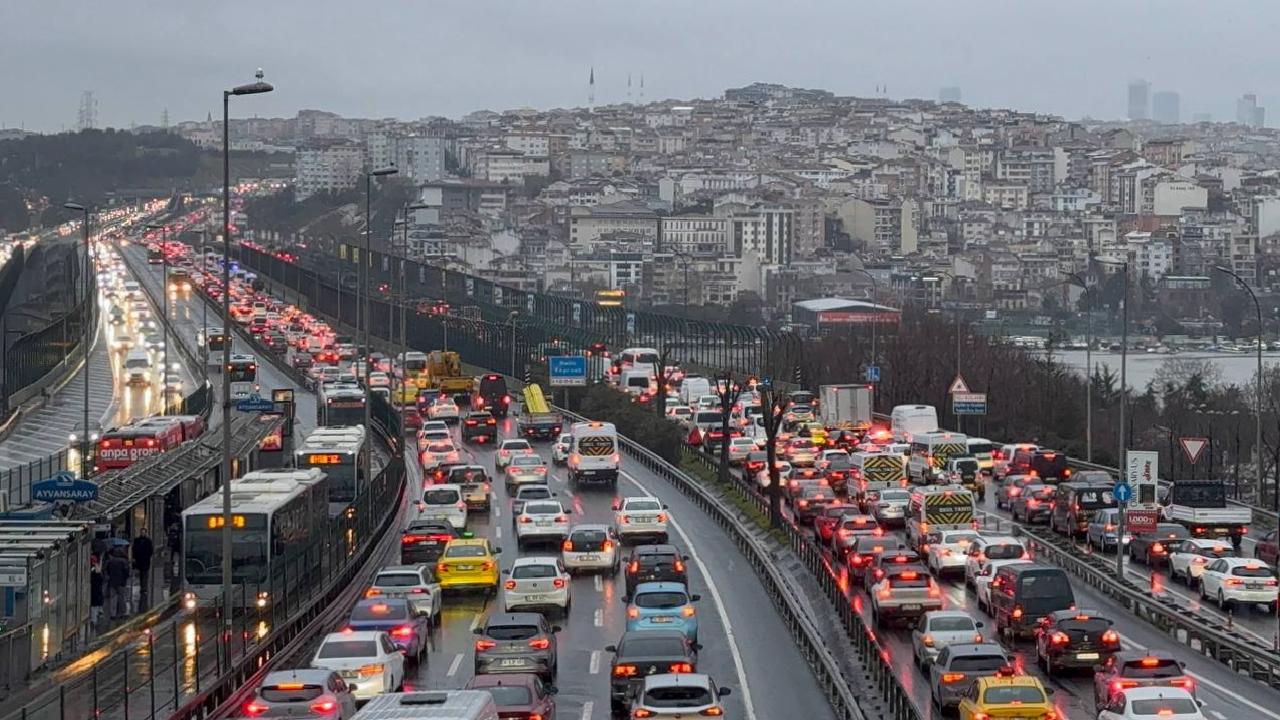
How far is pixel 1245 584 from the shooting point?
32.4 meters

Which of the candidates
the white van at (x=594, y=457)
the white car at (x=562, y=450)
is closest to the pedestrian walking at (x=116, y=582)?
the white van at (x=594, y=457)

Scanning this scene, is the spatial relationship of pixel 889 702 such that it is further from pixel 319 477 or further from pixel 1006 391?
pixel 1006 391

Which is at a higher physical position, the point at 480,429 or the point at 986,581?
the point at 480,429

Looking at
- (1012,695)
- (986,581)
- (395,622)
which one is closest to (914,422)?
(986,581)

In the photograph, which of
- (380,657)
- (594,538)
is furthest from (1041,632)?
(594,538)

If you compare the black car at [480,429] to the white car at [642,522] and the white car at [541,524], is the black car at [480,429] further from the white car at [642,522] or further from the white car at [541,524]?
the white car at [541,524]

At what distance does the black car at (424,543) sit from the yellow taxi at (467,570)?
2326 mm

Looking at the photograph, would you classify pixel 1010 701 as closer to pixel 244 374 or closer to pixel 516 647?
pixel 516 647

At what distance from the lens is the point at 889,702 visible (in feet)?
75.9

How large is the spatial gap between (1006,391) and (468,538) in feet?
184

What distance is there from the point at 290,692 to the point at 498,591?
1426 centimetres

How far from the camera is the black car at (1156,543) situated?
38.3 metres

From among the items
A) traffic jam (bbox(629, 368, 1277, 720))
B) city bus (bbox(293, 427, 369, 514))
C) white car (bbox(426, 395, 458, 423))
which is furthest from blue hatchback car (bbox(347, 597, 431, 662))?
white car (bbox(426, 395, 458, 423))

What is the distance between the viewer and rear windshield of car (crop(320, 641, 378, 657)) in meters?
22.6
